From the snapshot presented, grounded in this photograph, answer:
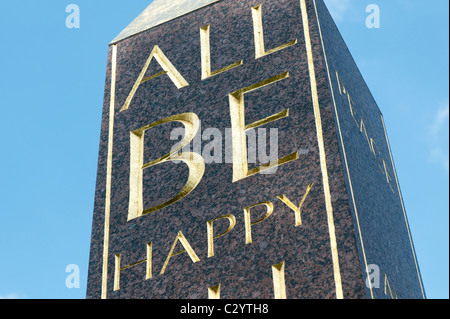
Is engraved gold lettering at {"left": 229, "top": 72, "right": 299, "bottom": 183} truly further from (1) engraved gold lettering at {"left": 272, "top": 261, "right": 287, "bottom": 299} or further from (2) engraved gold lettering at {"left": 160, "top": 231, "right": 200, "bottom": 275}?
(1) engraved gold lettering at {"left": 272, "top": 261, "right": 287, "bottom": 299}

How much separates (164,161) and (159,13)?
2445mm

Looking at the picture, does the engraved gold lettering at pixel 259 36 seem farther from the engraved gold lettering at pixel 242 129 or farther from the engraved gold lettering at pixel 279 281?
the engraved gold lettering at pixel 279 281

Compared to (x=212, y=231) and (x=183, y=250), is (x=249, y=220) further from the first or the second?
(x=183, y=250)

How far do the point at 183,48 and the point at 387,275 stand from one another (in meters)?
3.52

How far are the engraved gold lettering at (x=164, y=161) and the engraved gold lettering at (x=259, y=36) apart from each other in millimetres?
992

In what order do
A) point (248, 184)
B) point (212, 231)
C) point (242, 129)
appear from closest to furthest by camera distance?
1. point (212, 231)
2. point (248, 184)
3. point (242, 129)

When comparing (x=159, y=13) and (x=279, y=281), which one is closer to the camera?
(x=279, y=281)

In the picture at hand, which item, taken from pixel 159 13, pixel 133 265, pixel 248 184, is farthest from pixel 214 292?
pixel 159 13

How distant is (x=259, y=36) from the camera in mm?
9195

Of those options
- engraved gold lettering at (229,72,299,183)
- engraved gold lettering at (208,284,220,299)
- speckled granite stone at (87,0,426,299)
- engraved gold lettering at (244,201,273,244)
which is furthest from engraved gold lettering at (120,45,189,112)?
engraved gold lettering at (208,284,220,299)

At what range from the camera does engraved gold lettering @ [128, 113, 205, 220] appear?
844 centimetres

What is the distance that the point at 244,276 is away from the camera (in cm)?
748
